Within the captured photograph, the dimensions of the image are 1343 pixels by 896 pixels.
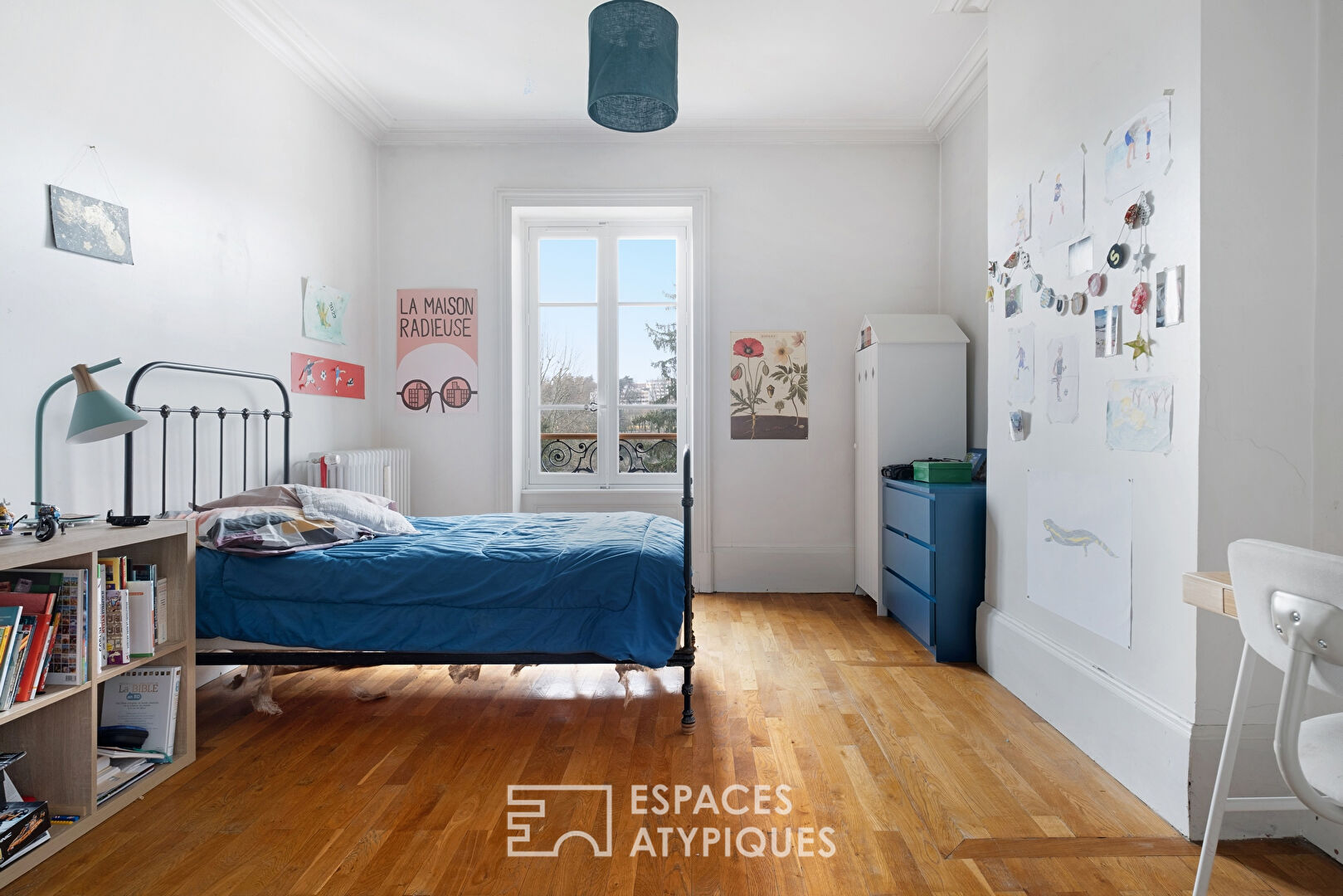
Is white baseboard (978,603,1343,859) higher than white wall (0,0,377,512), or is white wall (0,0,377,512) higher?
white wall (0,0,377,512)

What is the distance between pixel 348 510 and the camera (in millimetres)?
2801

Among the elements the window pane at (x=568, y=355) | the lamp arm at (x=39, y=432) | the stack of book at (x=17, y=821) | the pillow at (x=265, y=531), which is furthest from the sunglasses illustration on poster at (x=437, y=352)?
the stack of book at (x=17, y=821)

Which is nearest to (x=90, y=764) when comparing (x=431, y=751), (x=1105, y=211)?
(x=431, y=751)

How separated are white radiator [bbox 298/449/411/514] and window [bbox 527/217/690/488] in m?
0.82

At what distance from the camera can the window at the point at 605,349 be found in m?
4.62

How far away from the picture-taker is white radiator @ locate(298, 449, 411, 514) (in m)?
3.40

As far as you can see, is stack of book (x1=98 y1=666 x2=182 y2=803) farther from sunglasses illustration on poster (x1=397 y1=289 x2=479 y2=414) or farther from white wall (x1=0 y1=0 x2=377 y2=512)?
sunglasses illustration on poster (x1=397 y1=289 x2=479 y2=414)

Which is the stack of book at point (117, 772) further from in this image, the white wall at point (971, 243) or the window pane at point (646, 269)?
the white wall at point (971, 243)

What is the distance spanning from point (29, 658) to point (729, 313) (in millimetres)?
3510

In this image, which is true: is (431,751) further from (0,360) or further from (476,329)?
(476,329)

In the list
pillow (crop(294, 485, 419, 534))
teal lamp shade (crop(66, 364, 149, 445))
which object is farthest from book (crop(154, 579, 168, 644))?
pillow (crop(294, 485, 419, 534))

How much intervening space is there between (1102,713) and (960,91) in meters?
3.18

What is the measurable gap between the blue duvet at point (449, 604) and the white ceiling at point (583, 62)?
2369 millimetres

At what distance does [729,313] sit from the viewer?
14.2 ft
